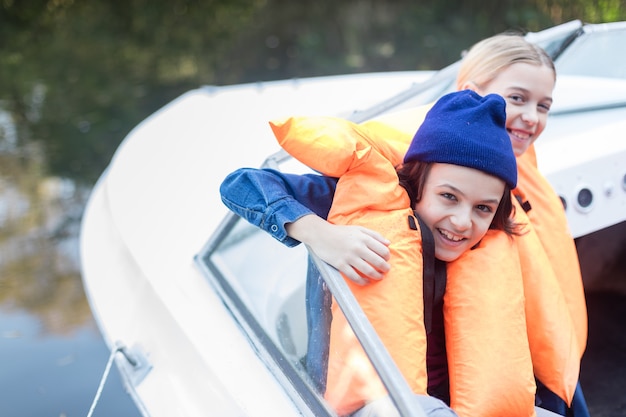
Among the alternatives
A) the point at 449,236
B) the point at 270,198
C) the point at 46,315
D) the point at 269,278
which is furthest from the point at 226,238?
the point at 46,315

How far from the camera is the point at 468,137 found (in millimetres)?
1209

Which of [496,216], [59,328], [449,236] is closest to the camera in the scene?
[449,236]

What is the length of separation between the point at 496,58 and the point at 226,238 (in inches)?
29.4

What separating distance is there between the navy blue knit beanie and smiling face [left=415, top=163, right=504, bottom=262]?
0.06ft

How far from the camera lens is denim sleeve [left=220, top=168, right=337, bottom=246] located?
47.4 inches

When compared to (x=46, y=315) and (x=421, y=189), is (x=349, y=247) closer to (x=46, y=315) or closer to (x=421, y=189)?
(x=421, y=189)

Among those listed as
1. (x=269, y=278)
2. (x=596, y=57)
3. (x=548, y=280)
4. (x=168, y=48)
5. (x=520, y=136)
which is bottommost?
(x=548, y=280)

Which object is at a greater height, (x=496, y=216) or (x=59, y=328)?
(x=59, y=328)

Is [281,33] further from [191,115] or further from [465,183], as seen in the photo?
[465,183]

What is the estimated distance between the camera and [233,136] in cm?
243

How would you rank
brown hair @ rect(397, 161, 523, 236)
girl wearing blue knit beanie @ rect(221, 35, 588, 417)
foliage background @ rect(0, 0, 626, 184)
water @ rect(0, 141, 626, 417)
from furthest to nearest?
foliage background @ rect(0, 0, 626, 184)
water @ rect(0, 141, 626, 417)
brown hair @ rect(397, 161, 523, 236)
girl wearing blue knit beanie @ rect(221, 35, 588, 417)

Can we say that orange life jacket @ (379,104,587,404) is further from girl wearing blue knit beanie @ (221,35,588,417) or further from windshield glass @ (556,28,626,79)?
windshield glass @ (556,28,626,79)

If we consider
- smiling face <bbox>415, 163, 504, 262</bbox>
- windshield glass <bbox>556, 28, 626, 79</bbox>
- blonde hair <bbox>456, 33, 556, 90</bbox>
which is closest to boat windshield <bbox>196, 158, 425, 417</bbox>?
smiling face <bbox>415, 163, 504, 262</bbox>

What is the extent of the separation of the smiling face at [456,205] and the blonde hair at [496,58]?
403 mm
